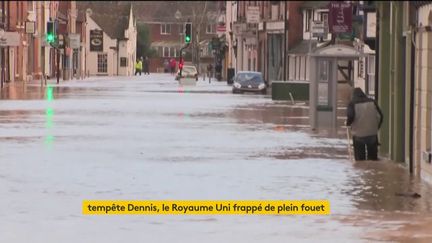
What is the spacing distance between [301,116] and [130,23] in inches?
4628

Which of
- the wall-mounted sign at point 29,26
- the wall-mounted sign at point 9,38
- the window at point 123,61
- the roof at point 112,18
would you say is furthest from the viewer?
the roof at point 112,18

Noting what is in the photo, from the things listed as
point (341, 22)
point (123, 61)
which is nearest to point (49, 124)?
point (341, 22)

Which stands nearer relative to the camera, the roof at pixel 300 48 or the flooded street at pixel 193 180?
the flooded street at pixel 193 180

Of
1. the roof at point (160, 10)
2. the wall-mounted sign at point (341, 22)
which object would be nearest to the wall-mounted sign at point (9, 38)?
the wall-mounted sign at point (341, 22)

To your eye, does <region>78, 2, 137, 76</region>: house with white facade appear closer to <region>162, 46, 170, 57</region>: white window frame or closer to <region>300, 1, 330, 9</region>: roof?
<region>162, 46, 170, 57</region>: white window frame

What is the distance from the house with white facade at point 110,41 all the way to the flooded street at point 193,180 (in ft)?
370

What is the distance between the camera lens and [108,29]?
521 feet

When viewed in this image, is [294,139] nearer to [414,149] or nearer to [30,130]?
[30,130]

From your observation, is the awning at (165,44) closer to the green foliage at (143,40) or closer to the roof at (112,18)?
the green foliage at (143,40)

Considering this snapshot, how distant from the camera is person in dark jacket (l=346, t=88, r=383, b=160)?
2467 cm

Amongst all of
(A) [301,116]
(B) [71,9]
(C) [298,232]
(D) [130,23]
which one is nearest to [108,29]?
(D) [130,23]
